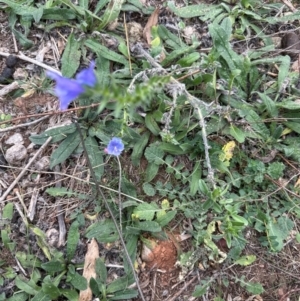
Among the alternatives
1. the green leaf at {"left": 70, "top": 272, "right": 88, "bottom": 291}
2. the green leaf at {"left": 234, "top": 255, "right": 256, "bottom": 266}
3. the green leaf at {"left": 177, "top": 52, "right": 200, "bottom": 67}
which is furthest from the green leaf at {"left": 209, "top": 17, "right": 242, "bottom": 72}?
the green leaf at {"left": 70, "top": 272, "right": 88, "bottom": 291}

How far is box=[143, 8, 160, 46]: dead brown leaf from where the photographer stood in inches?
121

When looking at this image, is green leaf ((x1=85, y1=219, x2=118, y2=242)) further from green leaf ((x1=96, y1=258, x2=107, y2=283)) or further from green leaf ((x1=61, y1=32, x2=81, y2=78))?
green leaf ((x1=61, y1=32, x2=81, y2=78))

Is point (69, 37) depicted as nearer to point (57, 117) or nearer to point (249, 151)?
point (57, 117)

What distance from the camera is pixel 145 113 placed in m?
2.85

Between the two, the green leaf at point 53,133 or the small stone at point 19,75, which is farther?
the small stone at point 19,75

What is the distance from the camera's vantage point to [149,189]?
2766 millimetres

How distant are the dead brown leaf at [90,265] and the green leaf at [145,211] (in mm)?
313

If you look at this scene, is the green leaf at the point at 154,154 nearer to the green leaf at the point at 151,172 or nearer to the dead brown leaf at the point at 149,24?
the green leaf at the point at 151,172

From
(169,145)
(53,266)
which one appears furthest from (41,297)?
(169,145)

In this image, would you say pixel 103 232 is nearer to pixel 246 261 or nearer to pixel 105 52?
pixel 246 261

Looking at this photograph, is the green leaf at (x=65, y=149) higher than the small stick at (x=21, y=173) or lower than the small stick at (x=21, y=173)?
higher

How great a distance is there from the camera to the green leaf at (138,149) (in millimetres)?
2795

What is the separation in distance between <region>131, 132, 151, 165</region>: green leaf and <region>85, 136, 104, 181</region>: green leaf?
200mm

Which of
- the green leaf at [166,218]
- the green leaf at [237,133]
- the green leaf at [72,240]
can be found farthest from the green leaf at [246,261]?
the green leaf at [72,240]
